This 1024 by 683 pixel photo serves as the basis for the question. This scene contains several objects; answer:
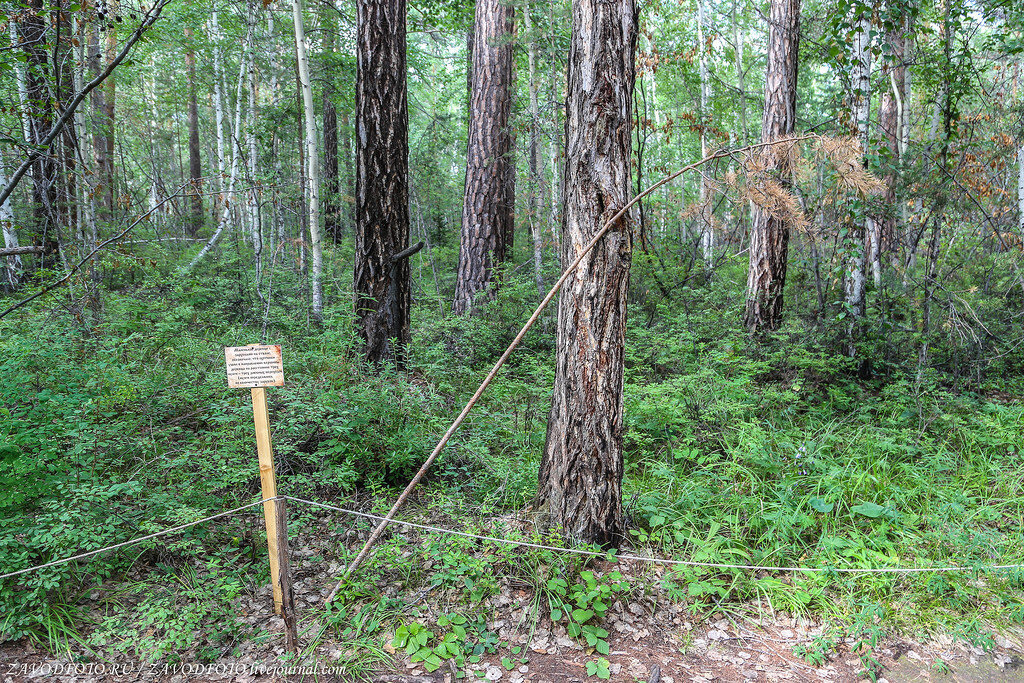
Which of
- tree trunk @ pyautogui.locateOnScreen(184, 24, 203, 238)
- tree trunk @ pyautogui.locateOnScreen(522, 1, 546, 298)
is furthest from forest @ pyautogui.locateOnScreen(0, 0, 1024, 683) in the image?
tree trunk @ pyautogui.locateOnScreen(184, 24, 203, 238)

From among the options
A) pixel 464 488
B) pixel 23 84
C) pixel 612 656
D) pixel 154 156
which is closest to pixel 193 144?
pixel 154 156

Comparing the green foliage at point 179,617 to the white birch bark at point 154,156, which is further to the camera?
the white birch bark at point 154,156

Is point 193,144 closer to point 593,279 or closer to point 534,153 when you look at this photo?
point 534,153

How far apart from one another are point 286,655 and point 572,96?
331 centimetres

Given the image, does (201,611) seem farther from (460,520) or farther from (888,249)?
(888,249)

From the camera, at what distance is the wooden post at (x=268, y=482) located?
2.85m

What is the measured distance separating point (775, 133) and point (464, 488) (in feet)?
19.9

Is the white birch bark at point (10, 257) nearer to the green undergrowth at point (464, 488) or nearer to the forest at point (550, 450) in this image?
the forest at point (550, 450)

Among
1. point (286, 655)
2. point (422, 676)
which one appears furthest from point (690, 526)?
point (286, 655)

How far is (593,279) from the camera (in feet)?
10.5

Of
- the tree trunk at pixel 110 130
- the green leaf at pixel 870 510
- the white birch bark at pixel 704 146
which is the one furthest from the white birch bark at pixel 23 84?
the green leaf at pixel 870 510

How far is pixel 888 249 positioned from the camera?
973cm

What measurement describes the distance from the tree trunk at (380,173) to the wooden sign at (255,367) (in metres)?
3.43

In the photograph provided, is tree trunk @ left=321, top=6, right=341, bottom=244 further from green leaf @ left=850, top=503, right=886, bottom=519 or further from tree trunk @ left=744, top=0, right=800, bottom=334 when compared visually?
green leaf @ left=850, top=503, right=886, bottom=519
